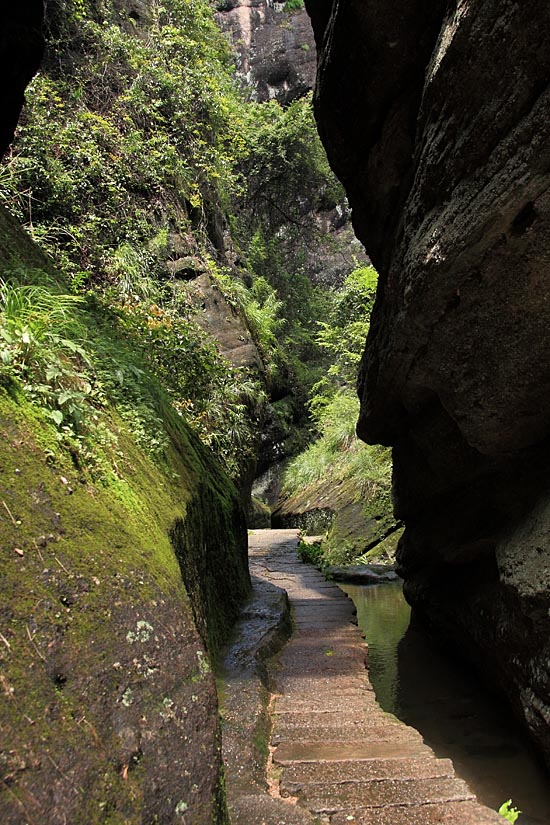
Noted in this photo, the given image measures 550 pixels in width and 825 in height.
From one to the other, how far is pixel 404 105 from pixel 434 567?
4.71 meters

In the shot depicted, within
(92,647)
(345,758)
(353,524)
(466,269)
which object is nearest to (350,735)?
(345,758)

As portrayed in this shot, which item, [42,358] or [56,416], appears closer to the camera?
[56,416]

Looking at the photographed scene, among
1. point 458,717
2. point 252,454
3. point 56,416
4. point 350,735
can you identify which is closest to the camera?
point 56,416

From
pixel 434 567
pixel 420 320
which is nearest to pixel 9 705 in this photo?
pixel 420 320

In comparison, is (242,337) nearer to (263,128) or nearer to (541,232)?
(541,232)

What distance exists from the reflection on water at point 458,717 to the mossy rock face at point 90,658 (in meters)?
2.43

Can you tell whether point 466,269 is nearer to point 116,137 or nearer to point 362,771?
point 362,771

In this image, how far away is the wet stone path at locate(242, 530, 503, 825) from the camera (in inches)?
84.0

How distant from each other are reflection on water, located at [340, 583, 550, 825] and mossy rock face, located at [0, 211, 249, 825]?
2430mm

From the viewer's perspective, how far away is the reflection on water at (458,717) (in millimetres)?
3145

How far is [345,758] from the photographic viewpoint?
103 inches

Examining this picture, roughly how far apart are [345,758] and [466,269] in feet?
9.39

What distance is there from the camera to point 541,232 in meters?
2.72

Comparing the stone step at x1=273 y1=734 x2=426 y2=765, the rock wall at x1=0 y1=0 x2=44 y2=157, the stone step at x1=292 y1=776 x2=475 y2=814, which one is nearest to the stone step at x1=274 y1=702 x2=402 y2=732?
the stone step at x1=273 y1=734 x2=426 y2=765
